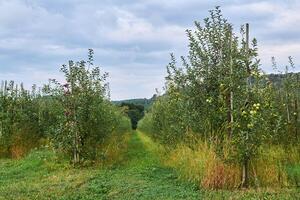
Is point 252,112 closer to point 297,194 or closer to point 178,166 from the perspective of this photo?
point 297,194

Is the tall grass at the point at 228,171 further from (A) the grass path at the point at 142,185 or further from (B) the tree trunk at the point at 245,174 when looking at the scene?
(A) the grass path at the point at 142,185

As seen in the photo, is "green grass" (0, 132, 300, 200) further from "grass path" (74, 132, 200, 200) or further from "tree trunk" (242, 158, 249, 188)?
"tree trunk" (242, 158, 249, 188)

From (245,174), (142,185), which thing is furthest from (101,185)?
(245,174)

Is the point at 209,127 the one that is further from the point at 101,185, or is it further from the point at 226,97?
the point at 101,185

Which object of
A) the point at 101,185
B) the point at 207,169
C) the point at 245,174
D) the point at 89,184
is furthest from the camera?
the point at 89,184

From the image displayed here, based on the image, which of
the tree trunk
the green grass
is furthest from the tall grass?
the green grass

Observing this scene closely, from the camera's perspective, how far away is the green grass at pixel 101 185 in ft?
31.4

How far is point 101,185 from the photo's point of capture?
11398mm

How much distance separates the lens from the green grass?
9.58m

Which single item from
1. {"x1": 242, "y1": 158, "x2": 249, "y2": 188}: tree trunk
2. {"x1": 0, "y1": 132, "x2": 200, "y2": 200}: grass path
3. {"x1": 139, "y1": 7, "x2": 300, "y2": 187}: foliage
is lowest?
{"x1": 0, "y1": 132, "x2": 200, "y2": 200}: grass path

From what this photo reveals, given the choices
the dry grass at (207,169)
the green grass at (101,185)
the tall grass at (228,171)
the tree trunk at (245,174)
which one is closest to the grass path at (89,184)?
the green grass at (101,185)

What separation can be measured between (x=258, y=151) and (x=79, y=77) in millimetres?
8057

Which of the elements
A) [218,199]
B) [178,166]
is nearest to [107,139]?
[178,166]

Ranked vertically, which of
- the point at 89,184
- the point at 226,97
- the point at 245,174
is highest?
the point at 226,97
